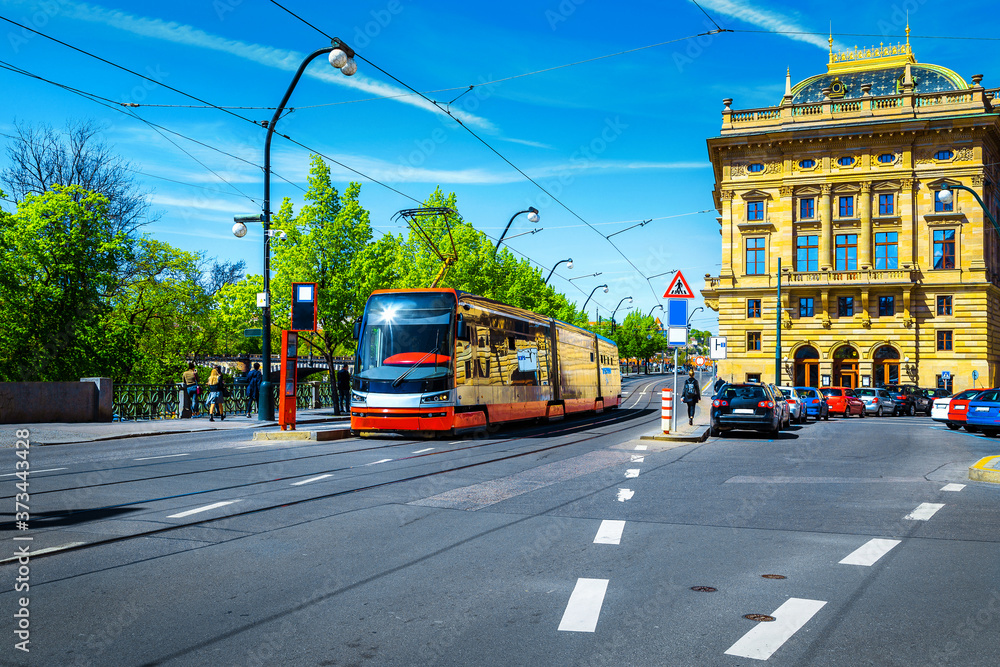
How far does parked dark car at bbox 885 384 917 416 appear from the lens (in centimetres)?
4472

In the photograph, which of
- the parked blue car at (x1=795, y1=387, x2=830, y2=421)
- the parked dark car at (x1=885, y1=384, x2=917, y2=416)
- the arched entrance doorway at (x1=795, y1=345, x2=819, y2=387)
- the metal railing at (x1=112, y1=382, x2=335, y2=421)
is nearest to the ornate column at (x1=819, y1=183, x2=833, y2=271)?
the arched entrance doorway at (x1=795, y1=345, x2=819, y2=387)

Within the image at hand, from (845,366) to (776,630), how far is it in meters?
57.7

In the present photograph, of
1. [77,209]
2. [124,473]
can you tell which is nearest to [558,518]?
[124,473]

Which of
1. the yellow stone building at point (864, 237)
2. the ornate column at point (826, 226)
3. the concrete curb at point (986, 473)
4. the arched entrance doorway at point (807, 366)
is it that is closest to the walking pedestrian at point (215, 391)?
the concrete curb at point (986, 473)

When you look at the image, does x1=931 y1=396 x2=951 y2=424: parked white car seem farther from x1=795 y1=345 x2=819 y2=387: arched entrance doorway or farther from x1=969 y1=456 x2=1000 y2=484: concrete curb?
x1=795 y1=345 x2=819 y2=387: arched entrance doorway

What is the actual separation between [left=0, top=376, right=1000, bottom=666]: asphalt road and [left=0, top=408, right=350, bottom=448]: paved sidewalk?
5.78 metres

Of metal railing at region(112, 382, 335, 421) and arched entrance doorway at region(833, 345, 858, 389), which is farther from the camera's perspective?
arched entrance doorway at region(833, 345, 858, 389)

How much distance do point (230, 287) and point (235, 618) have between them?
3276cm

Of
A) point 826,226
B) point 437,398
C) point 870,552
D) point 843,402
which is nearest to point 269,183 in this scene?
point 437,398

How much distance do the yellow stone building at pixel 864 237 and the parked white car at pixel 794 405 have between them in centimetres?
2478

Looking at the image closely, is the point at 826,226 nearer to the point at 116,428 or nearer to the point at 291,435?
the point at 291,435

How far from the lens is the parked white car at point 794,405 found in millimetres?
32531

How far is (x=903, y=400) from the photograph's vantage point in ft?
148

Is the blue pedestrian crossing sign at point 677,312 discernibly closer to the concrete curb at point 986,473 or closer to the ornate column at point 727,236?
the concrete curb at point 986,473
